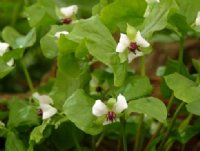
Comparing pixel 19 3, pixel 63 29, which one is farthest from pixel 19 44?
pixel 19 3

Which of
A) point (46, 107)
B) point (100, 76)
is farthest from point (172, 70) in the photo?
point (46, 107)

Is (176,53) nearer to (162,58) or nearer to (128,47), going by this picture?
(162,58)

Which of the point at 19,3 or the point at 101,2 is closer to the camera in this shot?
the point at 101,2

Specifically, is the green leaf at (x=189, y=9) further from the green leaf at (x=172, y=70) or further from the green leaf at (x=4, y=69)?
the green leaf at (x=4, y=69)

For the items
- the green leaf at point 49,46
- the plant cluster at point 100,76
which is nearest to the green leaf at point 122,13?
the plant cluster at point 100,76

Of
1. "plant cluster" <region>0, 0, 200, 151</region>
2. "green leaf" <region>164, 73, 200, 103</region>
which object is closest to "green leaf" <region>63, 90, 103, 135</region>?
Answer: "plant cluster" <region>0, 0, 200, 151</region>

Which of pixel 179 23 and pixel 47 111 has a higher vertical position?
pixel 179 23

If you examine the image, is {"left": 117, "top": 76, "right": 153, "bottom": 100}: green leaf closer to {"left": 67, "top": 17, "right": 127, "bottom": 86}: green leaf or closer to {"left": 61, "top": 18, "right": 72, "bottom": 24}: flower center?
{"left": 67, "top": 17, "right": 127, "bottom": 86}: green leaf

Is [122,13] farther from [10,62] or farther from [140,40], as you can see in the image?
[10,62]
